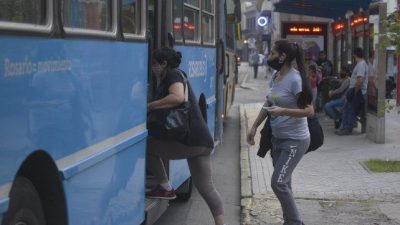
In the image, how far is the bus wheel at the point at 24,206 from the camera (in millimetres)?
3529

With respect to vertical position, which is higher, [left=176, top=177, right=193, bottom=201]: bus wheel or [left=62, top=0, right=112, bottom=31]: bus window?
[left=62, top=0, right=112, bottom=31]: bus window

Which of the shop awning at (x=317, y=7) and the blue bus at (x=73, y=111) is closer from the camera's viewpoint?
the blue bus at (x=73, y=111)

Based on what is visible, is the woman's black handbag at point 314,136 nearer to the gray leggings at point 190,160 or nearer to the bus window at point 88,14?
the gray leggings at point 190,160

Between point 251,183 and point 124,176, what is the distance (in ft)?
16.0

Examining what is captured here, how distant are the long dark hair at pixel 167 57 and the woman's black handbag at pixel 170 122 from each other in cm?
34

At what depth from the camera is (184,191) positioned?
8.87 metres

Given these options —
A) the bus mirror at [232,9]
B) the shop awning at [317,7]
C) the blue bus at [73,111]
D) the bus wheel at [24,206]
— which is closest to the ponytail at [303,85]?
the blue bus at [73,111]

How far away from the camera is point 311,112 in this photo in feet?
20.9

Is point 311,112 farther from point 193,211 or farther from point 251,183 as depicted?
point 251,183

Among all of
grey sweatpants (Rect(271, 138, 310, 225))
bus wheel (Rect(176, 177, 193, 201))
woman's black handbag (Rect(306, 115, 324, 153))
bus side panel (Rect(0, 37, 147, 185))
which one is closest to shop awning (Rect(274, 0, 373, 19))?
bus wheel (Rect(176, 177, 193, 201))

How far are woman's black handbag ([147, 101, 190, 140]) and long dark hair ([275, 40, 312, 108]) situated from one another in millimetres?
1020

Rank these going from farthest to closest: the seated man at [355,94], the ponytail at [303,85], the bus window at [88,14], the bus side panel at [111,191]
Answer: the seated man at [355,94] → the ponytail at [303,85] → the bus side panel at [111,191] → the bus window at [88,14]

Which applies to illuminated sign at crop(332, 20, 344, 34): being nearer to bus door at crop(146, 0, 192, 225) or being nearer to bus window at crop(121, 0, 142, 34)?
bus door at crop(146, 0, 192, 225)

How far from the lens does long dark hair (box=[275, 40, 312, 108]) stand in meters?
6.43
